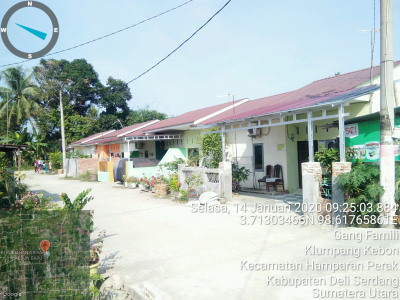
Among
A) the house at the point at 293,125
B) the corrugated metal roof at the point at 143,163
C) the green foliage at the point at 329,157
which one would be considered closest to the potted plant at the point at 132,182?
the corrugated metal roof at the point at 143,163

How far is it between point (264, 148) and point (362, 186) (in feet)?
20.5

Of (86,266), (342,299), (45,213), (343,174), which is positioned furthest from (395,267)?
(45,213)

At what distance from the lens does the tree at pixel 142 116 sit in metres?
40.8

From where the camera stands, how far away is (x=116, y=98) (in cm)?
3994

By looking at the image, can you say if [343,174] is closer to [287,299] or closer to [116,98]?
[287,299]

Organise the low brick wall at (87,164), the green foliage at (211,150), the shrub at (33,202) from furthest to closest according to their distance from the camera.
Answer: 1. the low brick wall at (87,164)
2. the green foliage at (211,150)
3. the shrub at (33,202)

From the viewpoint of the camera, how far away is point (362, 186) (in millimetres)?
6848

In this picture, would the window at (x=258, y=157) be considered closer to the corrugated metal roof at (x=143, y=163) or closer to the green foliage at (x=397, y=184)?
the green foliage at (x=397, y=184)

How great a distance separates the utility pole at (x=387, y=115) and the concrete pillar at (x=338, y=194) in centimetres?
77

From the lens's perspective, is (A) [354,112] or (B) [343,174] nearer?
(B) [343,174]

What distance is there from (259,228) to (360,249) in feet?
8.04

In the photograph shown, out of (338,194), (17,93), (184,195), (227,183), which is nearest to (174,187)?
(184,195)

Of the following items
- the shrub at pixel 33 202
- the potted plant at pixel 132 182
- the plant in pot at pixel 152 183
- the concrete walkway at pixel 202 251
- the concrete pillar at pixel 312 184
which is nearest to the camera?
the concrete walkway at pixel 202 251

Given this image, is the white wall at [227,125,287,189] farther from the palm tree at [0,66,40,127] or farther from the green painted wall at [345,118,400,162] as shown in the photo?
the palm tree at [0,66,40,127]
